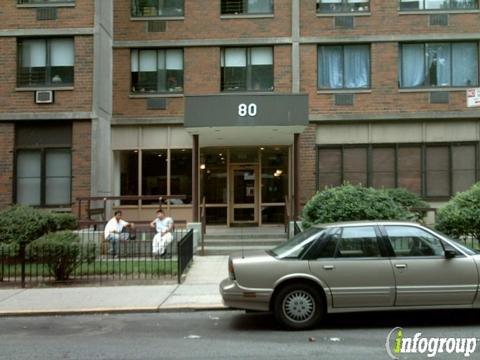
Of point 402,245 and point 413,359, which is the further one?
point 402,245

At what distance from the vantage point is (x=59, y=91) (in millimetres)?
18281

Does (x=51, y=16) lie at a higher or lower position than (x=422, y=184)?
higher

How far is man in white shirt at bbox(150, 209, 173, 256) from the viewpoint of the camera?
1435cm

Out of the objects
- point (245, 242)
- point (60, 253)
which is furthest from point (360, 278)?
point (245, 242)

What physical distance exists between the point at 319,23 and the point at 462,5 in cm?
502

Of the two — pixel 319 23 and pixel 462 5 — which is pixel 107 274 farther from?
pixel 462 5

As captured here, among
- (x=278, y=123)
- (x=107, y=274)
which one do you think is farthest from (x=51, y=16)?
(x=107, y=274)

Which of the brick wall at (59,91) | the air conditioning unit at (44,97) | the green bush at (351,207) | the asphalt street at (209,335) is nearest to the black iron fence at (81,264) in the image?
the asphalt street at (209,335)

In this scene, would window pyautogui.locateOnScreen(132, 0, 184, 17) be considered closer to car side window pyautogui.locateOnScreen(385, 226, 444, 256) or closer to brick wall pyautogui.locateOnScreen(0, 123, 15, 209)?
brick wall pyautogui.locateOnScreen(0, 123, 15, 209)

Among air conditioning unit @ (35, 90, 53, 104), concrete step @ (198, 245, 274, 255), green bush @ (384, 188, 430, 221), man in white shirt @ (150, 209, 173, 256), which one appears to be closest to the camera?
man in white shirt @ (150, 209, 173, 256)

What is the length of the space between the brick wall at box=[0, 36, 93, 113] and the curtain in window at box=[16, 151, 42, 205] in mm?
1517

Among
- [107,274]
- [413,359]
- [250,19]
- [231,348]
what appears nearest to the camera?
[413,359]

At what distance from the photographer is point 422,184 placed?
62.4 ft

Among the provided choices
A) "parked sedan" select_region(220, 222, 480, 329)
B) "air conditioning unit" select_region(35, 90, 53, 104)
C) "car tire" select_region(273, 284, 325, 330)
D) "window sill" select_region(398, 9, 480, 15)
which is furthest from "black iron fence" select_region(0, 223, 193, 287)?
"window sill" select_region(398, 9, 480, 15)
